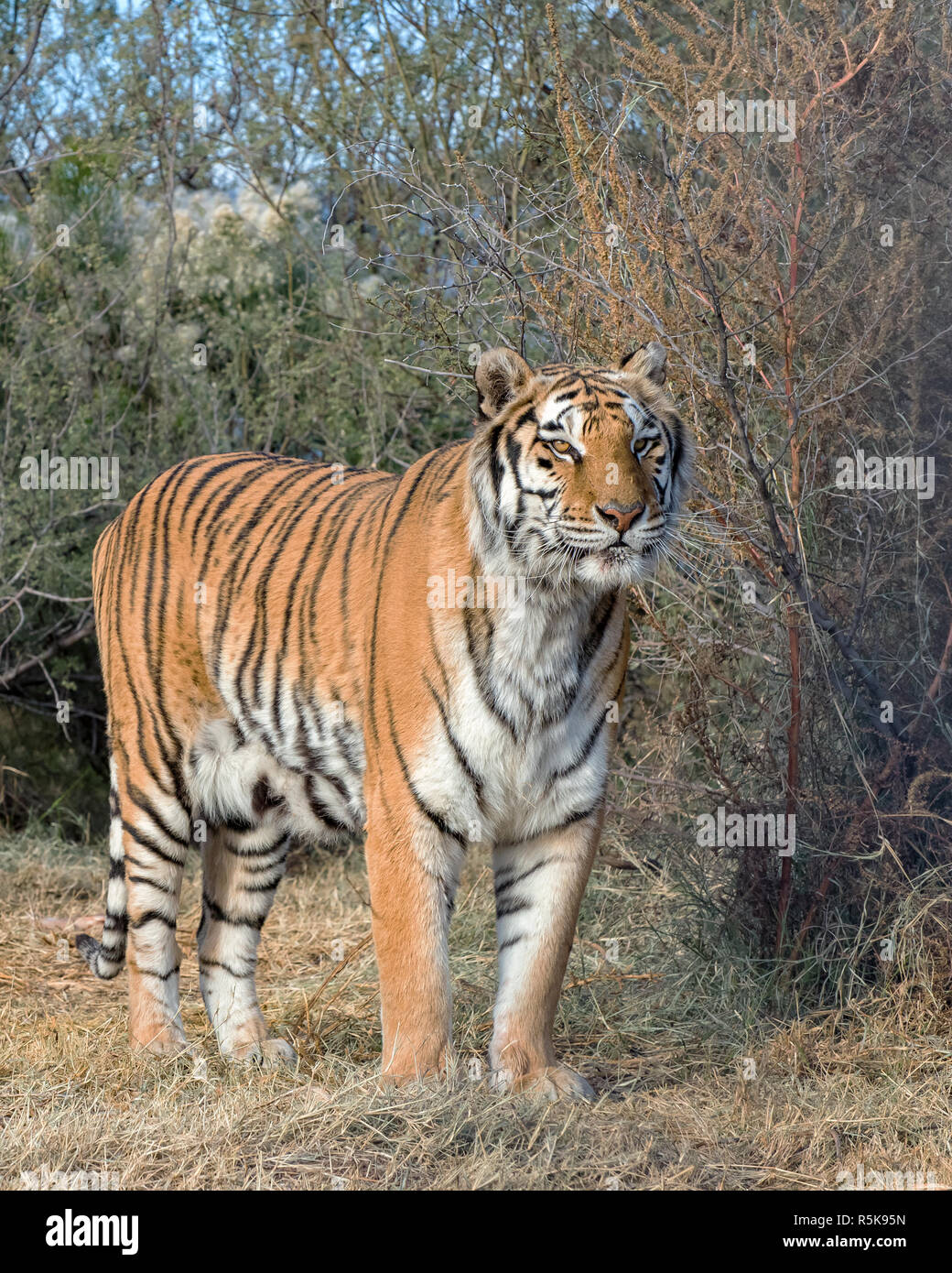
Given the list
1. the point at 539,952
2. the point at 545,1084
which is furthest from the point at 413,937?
the point at 545,1084

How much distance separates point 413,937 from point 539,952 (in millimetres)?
326

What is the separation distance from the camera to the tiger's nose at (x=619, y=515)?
9.98 feet

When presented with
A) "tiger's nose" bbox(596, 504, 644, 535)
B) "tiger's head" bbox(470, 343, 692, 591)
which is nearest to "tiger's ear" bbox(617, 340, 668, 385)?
"tiger's head" bbox(470, 343, 692, 591)

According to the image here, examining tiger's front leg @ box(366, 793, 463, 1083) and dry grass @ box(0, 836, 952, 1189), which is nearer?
dry grass @ box(0, 836, 952, 1189)

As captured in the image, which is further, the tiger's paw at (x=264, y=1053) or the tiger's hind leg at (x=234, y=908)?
the tiger's hind leg at (x=234, y=908)

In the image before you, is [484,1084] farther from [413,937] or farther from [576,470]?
[576,470]

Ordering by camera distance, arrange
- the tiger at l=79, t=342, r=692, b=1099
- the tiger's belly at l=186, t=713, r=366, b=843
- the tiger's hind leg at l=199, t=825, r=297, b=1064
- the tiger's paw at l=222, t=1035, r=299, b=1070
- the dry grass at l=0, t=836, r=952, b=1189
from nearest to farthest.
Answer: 1. the dry grass at l=0, t=836, r=952, b=1189
2. the tiger at l=79, t=342, r=692, b=1099
3. the tiger's belly at l=186, t=713, r=366, b=843
4. the tiger's paw at l=222, t=1035, r=299, b=1070
5. the tiger's hind leg at l=199, t=825, r=297, b=1064

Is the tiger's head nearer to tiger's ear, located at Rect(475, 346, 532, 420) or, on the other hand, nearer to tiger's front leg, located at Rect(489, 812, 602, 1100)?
tiger's ear, located at Rect(475, 346, 532, 420)

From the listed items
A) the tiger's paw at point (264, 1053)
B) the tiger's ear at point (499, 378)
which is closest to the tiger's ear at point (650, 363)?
the tiger's ear at point (499, 378)

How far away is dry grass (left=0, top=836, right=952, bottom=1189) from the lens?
9.86ft

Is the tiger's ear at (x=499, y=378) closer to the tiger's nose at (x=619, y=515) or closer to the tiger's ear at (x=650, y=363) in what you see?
the tiger's ear at (x=650, y=363)

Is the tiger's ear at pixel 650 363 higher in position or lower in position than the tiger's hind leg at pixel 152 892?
higher

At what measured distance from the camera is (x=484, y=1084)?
11.1ft
